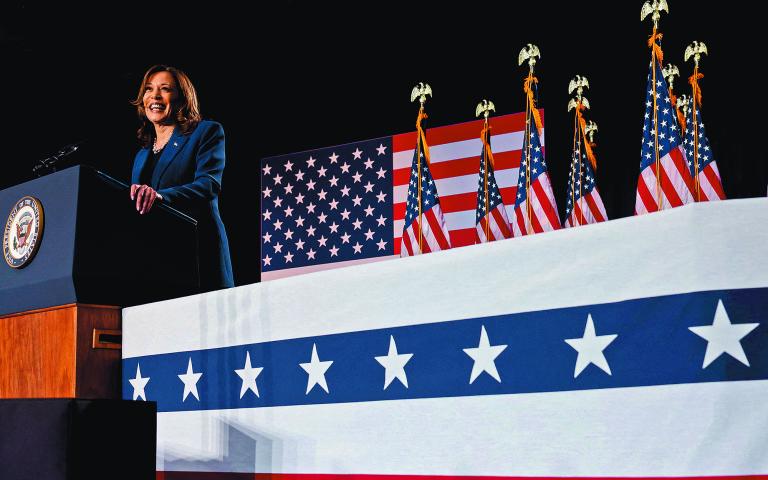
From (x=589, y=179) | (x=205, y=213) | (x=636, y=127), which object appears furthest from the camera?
(x=636, y=127)

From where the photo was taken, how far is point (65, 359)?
1888mm

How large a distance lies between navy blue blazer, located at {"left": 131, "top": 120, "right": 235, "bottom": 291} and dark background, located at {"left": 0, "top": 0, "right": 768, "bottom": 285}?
184 centimetres

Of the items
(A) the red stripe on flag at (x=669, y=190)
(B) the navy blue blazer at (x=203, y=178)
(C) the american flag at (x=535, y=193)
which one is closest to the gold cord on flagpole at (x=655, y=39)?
(A) the red stripe on flag at (x=669, y=190)

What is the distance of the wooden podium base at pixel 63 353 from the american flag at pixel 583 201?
2855 mm

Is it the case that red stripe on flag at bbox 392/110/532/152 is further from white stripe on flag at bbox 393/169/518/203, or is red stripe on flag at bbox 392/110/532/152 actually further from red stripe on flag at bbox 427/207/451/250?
red stripe on flag at bbox 427/207/451/250

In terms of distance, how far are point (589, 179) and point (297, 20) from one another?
8.24ft

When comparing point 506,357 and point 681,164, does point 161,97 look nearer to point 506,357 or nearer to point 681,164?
point 506,357

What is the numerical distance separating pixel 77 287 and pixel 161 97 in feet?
3.71

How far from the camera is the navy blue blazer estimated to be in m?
2.71

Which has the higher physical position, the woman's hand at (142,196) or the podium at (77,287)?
the woman's hand at (142,196)

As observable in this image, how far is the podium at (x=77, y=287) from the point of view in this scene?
6.25 ft

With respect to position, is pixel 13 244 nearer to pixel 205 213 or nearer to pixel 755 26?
pixel 205 213

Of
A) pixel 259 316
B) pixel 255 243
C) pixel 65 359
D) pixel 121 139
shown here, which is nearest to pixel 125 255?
pixel 65 359

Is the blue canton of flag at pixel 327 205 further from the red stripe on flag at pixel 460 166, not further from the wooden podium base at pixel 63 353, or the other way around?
the wooden podium base at pixel 63 353
